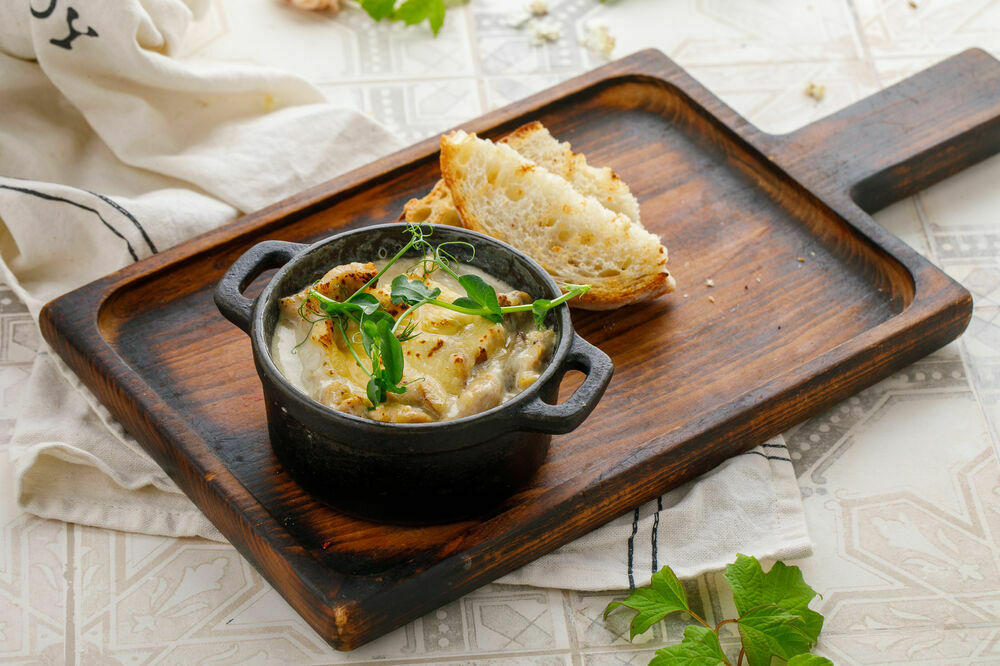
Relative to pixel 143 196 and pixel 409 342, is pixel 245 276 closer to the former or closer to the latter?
pixel 409 342

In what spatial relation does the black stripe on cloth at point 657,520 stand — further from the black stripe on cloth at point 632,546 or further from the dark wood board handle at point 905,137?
the dark wood board handle at point 905,137

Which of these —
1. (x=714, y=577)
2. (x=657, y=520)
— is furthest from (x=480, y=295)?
(x=714, y=577)

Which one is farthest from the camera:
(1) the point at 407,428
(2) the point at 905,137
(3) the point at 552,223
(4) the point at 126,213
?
(2) the point at 905,137

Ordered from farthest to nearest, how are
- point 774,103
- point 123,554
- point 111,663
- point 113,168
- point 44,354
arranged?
point 774,103, point 113,168, point 44,354, point 123,554, point 111,663

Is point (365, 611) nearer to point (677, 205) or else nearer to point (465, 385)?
point (465, 385)

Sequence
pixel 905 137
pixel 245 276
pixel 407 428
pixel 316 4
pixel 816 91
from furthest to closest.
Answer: pixel 316 4
pixel 816 91
pixel 905 137
pixel 245 276
pixel 407 428

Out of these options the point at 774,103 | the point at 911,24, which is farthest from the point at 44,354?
the point at 911,24
